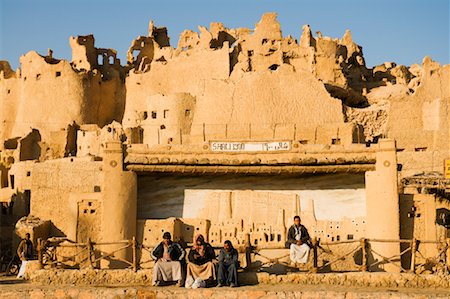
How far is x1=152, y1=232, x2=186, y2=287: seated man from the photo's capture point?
14.0 m

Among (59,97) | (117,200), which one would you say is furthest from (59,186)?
(59,97)

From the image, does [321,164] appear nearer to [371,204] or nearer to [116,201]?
[371,204]

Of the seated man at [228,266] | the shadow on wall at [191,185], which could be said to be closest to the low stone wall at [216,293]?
the seated man at [228,266]

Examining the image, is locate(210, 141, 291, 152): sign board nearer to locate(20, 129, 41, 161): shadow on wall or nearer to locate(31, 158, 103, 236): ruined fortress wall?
locate(31, 158, 103, 236): ruined fortress wall

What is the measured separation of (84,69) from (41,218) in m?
23.2

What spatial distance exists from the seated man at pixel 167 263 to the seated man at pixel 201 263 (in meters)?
0.24

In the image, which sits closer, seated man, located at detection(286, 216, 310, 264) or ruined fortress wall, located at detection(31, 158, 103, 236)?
seated man, located at detection(286, 216, 310, 264)

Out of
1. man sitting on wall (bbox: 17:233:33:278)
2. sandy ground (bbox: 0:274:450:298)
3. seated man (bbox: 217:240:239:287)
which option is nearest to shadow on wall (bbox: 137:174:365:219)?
man sitting on wall (bbox: 17:233:33:278)

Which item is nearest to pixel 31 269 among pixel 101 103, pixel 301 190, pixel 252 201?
pixel 252 201

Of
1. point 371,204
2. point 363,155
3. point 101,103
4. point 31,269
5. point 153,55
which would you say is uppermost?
point 153,55

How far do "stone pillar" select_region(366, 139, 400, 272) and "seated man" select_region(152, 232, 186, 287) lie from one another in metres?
4.97

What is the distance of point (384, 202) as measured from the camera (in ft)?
54.0

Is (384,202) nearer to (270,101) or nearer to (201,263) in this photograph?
(201,263)

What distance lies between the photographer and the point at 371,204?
54.6ft
